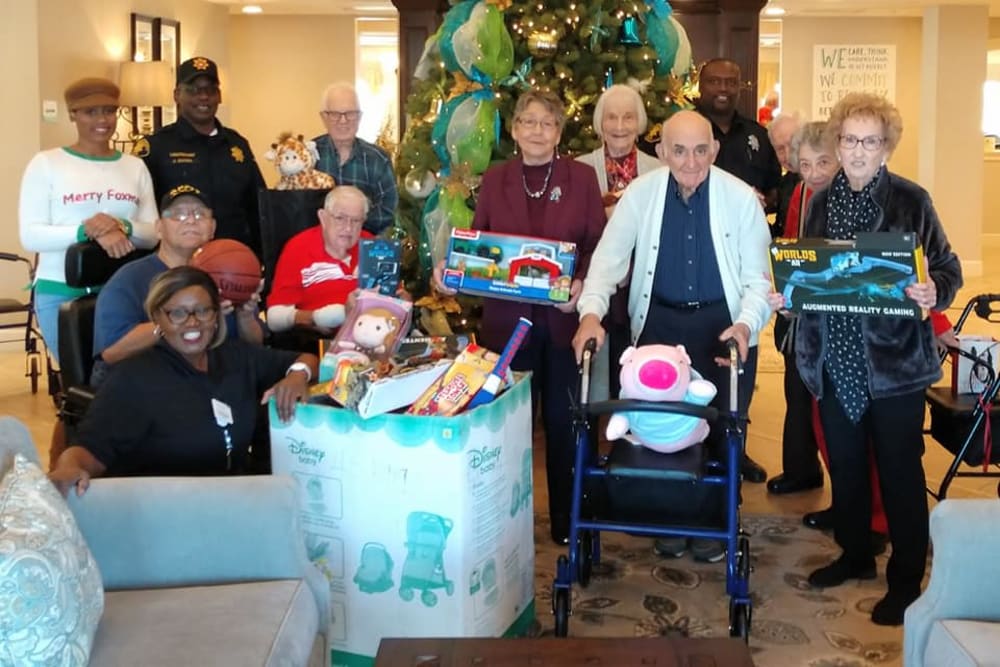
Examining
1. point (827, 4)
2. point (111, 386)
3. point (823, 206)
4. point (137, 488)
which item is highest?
point (827, 4)

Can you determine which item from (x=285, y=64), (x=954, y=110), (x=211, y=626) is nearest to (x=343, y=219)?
(x=211, y=626)

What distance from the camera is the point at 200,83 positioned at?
406 centimetres

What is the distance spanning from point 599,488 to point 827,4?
29.0ft

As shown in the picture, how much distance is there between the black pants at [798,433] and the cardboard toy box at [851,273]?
133cm

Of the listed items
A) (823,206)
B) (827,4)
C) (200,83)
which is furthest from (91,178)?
(827,4)

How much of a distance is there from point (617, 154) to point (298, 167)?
1215 millimetres

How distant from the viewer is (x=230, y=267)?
3.15m

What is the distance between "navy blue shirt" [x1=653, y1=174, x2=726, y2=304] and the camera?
327 centimetres

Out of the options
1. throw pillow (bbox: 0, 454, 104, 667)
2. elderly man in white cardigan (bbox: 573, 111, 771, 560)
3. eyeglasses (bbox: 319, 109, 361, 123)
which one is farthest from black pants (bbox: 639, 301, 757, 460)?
throw pillow (bbox: 0, 454, 104, 667)

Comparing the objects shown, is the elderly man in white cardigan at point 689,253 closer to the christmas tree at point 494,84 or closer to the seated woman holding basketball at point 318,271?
the seated woman holding basketball at point 318,271

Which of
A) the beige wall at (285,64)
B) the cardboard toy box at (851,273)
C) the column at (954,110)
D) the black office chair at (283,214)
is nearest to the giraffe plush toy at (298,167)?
the black office chair at (283,214)

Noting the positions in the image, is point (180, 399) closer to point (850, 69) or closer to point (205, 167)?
point (205, 167)

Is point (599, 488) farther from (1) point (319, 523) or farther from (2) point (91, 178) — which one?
(2) point (91, 178)

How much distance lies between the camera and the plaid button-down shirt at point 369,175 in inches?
171
